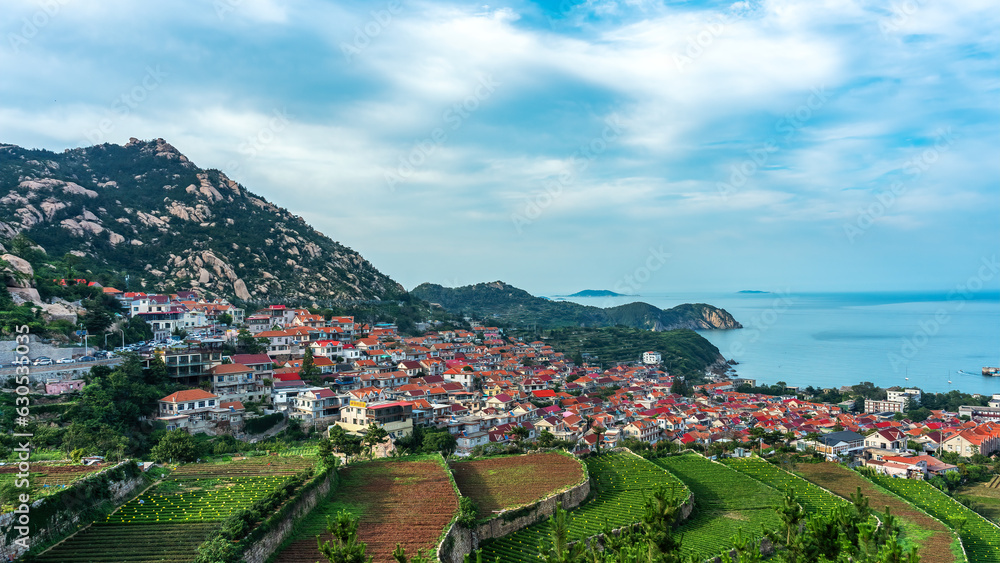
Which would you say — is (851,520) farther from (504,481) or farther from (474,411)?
(474,411)

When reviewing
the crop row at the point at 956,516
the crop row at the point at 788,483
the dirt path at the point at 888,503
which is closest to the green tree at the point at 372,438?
the crop row at the point at 788,483

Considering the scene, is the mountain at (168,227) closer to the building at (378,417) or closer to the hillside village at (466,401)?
the hillside village at (466,401)

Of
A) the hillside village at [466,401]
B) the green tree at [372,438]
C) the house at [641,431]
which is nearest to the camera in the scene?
the green tree at [372,438]

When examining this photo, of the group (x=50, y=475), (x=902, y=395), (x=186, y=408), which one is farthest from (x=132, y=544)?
(x=902, y=395)

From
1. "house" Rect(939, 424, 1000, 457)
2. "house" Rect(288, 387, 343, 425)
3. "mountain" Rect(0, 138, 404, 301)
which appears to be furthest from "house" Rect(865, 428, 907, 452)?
"mountain" Rect(0, 138, 404, 301)

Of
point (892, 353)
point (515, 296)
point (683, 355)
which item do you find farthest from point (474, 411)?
point (515, 296)

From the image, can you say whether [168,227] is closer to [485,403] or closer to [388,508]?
[485,403]
